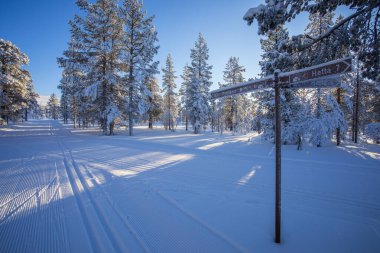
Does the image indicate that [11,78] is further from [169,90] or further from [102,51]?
[169,90]

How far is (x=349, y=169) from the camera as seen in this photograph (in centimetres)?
742

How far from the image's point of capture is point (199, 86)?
26500 millimetres

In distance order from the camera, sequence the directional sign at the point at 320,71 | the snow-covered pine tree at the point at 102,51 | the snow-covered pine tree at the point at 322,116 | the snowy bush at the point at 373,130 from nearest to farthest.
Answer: the directional sign at the point at 320,71 → the snow-covered pine tree at the point at 322,116 → the snowy bush at the point at 373,130 → the snow-covered pine tree at the point at 102,51

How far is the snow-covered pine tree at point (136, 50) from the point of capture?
64.7 feet

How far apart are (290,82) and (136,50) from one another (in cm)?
2118

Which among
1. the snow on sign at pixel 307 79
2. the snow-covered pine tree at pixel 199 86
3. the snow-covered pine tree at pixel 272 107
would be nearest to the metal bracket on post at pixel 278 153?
the snow on sign at pixel 307 79

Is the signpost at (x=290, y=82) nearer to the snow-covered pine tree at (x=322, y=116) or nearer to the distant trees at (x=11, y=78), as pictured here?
the snow-covered pine tree at (x=322, y=116)

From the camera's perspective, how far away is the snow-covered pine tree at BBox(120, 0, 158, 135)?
776 inches

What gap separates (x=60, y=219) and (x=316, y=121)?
1533cm

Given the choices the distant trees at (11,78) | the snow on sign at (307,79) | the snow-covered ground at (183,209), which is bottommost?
the snow-covered ground at (183,209)

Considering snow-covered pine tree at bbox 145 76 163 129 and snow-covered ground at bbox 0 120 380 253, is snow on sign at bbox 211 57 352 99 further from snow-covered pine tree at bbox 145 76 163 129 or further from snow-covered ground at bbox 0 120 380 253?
snow-covered pine tree at bbox 145 76 163 129

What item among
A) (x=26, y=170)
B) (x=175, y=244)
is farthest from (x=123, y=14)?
(x=175, y=244)

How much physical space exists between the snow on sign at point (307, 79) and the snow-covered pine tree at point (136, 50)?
18.2 metres

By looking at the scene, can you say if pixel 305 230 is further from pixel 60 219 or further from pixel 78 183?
pixel 78 183
